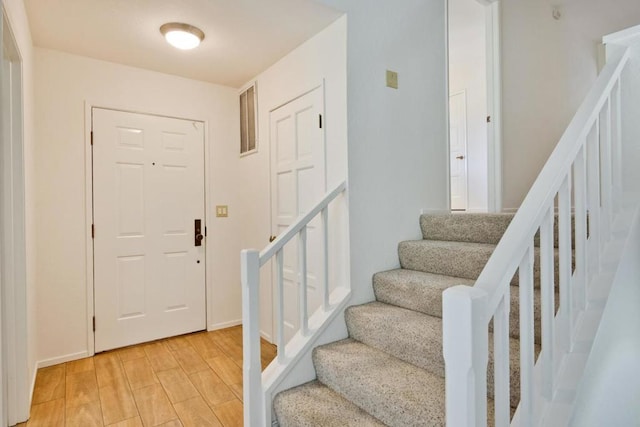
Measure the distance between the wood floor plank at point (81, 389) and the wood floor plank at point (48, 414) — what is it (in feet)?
0.17

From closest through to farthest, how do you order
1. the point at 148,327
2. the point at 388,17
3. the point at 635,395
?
1. the point at 635,395
2. the point at 388,17
3. the point at 148,327

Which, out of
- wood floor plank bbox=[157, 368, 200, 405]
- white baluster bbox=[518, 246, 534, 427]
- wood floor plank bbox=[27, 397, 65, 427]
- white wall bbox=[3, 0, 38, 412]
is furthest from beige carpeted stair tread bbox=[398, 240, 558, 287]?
white wall bbox=[3, 0, 38, 412]

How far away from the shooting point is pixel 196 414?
6.63 ft

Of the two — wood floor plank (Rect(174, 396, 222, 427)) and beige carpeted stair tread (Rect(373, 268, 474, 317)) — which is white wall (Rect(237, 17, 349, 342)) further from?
wood floor plank (Rect(174, 396, 222, 427))

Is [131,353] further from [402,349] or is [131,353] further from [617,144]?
[617,144]

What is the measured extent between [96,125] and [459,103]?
3.91m

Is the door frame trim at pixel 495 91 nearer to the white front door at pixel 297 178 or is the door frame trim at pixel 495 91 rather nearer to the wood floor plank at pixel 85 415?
the white front door at pixel 297 178

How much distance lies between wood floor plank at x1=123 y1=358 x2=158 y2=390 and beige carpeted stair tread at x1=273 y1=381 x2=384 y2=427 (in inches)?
45.5

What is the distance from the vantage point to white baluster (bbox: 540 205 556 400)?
110 centimetres

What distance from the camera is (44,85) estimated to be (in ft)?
8.68

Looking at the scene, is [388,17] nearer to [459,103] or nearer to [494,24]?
[494,24]

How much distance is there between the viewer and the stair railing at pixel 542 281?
2.69 feet

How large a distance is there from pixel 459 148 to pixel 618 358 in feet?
10.8

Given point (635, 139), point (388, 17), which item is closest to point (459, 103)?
point (388, 17)
